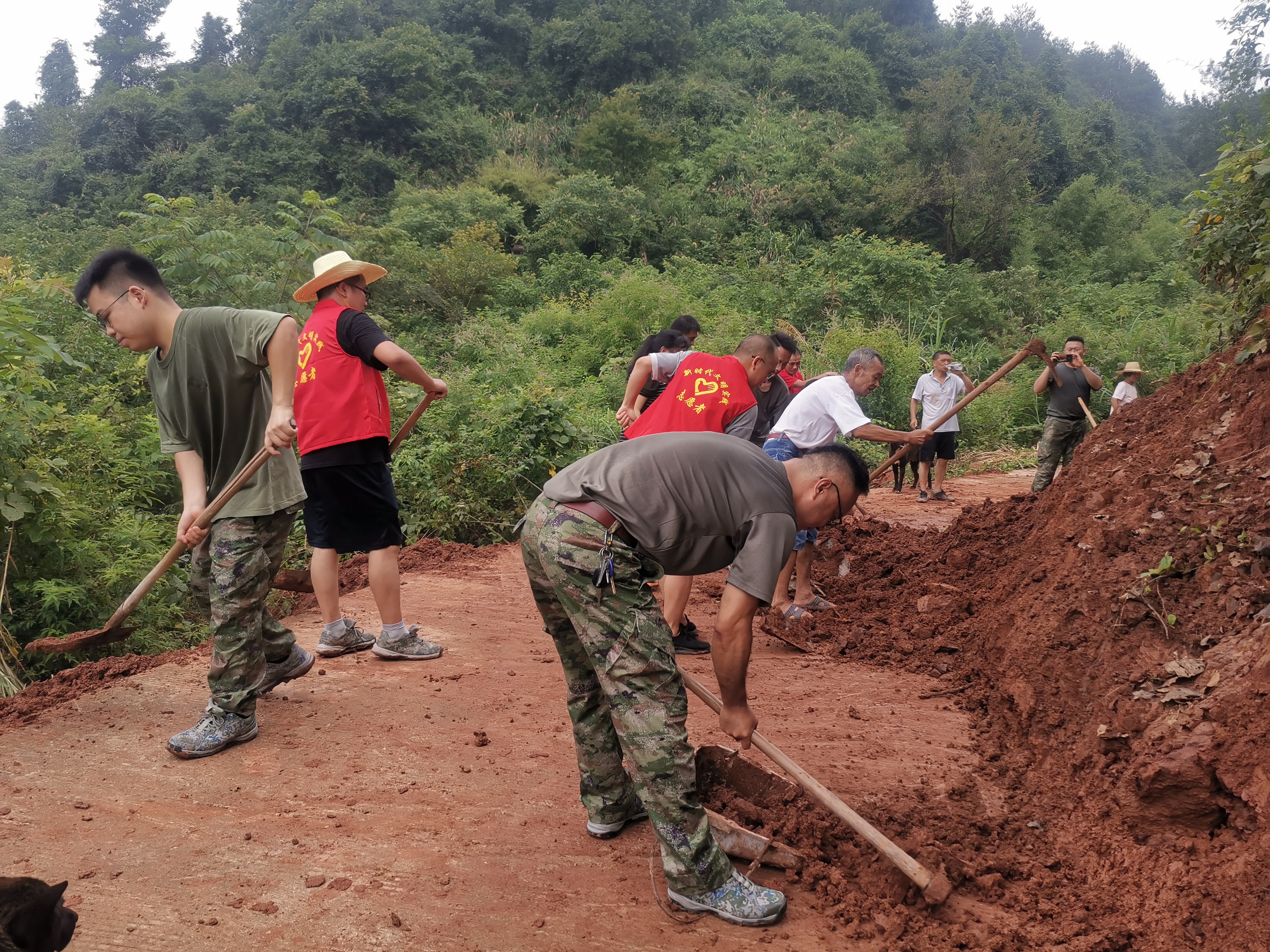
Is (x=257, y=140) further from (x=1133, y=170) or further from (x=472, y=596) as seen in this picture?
(x=1133, y=170)

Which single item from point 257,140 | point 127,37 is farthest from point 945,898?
point 127,37

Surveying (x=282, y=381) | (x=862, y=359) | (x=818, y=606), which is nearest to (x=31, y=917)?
(x=282, y=381)

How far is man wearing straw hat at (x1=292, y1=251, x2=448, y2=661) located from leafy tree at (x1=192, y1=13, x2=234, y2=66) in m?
50.6

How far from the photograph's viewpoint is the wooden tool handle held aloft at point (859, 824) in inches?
103

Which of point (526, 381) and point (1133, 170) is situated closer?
point (526, 381)

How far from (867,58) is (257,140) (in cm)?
3093

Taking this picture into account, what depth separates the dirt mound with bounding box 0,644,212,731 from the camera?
3910 mm

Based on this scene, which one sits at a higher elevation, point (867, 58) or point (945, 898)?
point (867, 58)

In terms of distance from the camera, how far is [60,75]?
48.5 meters

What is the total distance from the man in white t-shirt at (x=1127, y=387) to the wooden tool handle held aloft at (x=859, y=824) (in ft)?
24.3

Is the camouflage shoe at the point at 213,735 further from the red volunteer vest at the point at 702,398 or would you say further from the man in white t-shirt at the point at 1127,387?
the man in white t-shirt at the point at 1127,387

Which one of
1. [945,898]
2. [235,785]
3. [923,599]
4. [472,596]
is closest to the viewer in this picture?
[945,898]

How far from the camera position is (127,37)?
4628cm

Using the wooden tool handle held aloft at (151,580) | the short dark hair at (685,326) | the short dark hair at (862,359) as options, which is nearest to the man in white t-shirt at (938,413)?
the short dark hair at (685,326)
